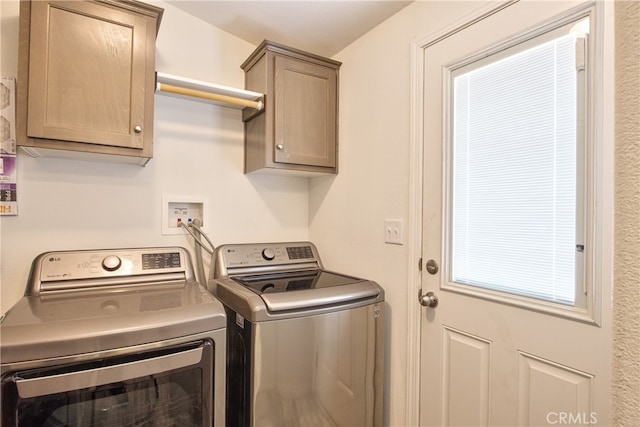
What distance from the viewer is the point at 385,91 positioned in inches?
64.2

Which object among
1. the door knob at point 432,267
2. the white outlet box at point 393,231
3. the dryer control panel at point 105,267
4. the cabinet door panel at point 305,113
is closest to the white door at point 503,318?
the door knob at point 432,267

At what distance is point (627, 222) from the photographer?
0.38 m

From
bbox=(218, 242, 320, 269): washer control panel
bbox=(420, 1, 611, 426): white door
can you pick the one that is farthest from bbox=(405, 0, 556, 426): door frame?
bbox=(218, 242, 320, 269): washer control panel

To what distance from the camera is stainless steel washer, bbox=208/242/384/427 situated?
126 cm

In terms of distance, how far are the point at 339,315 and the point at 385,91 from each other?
108 centimetres

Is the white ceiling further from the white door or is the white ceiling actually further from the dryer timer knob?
the dryer timer knob

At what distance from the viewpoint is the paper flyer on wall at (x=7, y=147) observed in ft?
4.59

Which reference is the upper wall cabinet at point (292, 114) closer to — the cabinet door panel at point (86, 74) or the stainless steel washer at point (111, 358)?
the cabinet door panel at point (86, 74)

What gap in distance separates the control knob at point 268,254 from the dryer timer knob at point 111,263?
0.69 metres

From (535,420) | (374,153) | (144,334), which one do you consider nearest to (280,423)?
(144,334)

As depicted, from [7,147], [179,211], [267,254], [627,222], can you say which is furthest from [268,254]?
[627,222]

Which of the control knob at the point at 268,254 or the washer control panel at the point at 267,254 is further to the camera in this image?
the control knob at the point at 268,254

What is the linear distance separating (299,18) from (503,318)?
1.65m

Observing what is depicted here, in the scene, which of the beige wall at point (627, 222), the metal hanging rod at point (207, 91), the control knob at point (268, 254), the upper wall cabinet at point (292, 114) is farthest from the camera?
the control knob at point (268, 254)
